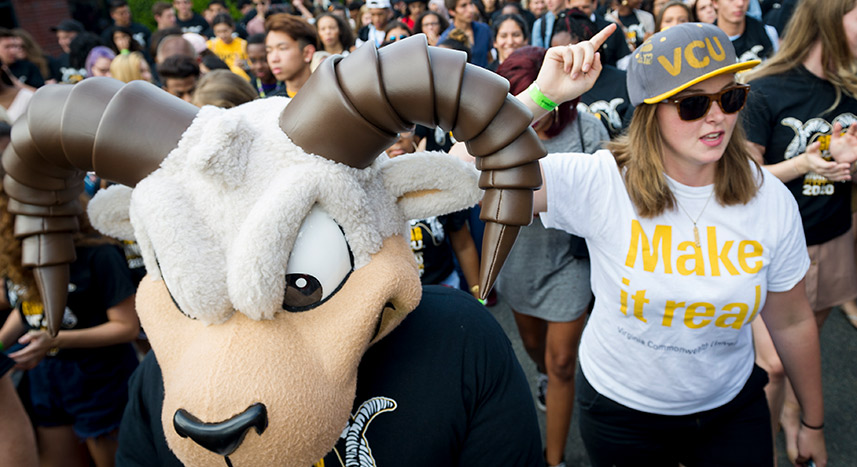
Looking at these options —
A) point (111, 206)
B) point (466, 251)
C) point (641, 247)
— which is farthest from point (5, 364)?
point (641, 247)

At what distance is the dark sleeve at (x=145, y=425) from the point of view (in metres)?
1.31

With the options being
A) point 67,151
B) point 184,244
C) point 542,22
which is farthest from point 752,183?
point 542,22

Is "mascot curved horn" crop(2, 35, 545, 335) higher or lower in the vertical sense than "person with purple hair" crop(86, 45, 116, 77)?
higher

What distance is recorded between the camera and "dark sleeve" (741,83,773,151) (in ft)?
8.63

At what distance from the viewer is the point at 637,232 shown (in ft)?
6.14

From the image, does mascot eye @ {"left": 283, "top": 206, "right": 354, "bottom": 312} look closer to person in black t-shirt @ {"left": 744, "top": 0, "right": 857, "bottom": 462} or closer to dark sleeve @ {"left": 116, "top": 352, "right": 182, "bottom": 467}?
dark sleeve @ {"left": 116, "top": 352, "right": 182, "bottom": 467}

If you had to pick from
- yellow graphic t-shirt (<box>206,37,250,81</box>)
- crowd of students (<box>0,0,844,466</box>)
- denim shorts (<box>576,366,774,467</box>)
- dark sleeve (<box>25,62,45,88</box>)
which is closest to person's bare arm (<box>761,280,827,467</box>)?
crowd of students (<box>0,0,844,466</box>)

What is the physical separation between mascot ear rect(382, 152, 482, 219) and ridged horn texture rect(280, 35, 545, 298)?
4.8 inches

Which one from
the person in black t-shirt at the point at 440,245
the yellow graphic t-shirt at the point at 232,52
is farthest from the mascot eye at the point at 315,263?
the yellow graphic t-shirt at the point at 232,52

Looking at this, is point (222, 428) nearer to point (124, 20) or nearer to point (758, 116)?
point (758, 116)

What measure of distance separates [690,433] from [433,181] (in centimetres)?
143

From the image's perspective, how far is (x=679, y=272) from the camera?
5.96 feet

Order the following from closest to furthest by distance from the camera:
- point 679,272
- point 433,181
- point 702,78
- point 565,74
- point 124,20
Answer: point 433,181, point 565,74, point 702,78, point 679,272, point 124,20

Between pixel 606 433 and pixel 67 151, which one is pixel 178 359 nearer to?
pixel 67 151
